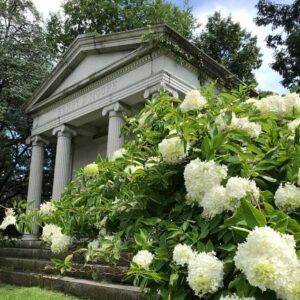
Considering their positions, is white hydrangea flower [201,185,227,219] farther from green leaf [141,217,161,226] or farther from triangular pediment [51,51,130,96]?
triangular pediment [51,51,130,96]

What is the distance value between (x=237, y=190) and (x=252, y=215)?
0.75 ft

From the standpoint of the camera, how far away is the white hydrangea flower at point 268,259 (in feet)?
4.27

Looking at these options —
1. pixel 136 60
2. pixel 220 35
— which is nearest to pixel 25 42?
pixel 136 60

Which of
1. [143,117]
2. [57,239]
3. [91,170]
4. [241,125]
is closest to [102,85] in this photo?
[143,117]

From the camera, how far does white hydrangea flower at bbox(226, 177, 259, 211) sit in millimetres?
1717

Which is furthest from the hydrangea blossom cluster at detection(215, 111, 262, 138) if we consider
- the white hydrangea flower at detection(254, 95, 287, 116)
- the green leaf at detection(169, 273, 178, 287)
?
the green leaf at detection(169, 273, 178, 287)

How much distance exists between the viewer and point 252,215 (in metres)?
1.50

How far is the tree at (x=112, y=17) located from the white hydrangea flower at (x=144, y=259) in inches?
1190

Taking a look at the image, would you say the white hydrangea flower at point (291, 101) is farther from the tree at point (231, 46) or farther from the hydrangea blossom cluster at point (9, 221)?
the tree at point (231, 46)

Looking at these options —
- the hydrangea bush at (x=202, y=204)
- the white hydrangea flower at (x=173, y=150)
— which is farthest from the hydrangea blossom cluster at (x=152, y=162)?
the white hydrangea flower at (x=173, y=150)

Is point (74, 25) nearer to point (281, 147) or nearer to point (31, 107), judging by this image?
point (31, 107)

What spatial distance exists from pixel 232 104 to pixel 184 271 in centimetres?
130

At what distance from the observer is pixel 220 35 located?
102 ft

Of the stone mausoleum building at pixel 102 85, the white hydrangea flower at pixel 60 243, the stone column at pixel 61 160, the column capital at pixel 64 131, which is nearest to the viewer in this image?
the white hydrangea flower at pixel 60 243
